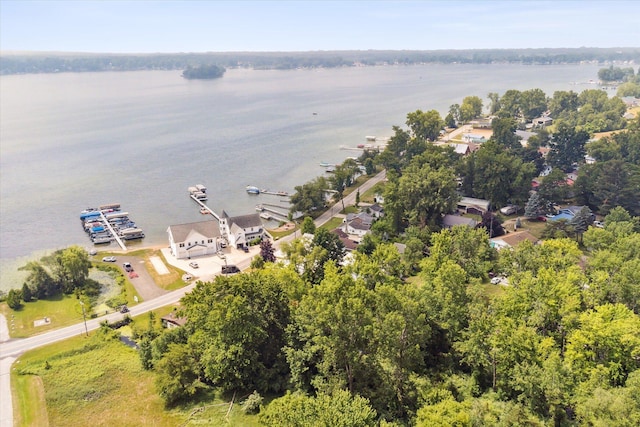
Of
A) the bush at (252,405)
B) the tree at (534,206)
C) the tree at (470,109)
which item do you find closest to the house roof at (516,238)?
the tree at (534,206)

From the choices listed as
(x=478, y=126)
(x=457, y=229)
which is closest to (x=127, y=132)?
(x=478, y=126)

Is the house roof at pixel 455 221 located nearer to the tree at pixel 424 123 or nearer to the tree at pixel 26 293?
the tree at pixel 424 123

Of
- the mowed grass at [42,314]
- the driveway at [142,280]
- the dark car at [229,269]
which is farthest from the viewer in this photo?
the dark car at [229,269]

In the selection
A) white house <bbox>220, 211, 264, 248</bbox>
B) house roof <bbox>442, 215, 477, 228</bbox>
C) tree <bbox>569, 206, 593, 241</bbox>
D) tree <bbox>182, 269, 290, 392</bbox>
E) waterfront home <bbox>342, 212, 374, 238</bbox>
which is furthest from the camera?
waterfront home <bbox>342, 212, 374, 238</bbox>

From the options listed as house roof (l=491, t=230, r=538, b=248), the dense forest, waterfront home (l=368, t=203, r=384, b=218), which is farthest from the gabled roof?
house roof (l=491, t=230, r=538, b=248)

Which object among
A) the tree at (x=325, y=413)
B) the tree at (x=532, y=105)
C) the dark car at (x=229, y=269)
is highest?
the tree at (x=532, y=105)

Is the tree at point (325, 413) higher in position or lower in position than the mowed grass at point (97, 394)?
higher

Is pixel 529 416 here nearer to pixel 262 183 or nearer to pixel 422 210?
pixel 422 210

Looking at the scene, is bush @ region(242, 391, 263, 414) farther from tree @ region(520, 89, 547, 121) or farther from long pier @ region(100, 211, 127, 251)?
tree @ region(520, 89, 547, 121)

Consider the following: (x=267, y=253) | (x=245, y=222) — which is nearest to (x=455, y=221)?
(x=267, y=253)
